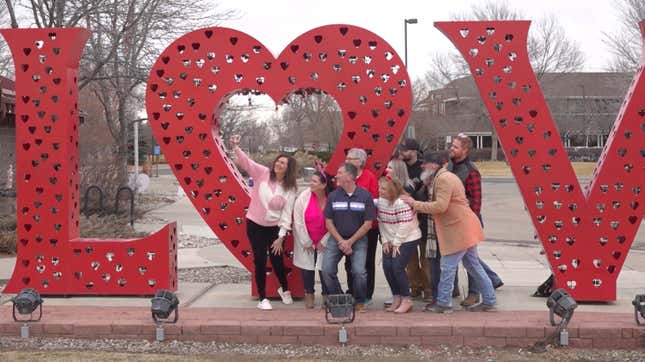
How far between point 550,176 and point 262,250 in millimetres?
2930

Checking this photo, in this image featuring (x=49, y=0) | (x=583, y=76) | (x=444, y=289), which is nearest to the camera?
(x=444, y=289)

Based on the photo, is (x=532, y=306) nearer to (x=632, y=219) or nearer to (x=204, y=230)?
(x=632, y=219)

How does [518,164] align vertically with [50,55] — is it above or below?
below

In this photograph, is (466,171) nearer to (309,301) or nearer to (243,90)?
(309,301)

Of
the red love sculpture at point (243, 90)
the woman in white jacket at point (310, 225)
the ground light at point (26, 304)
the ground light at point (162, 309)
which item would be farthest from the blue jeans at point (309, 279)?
the ground light at point (26, 304)

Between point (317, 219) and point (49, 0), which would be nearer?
point (317, 219)

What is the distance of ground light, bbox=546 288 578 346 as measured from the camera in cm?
619

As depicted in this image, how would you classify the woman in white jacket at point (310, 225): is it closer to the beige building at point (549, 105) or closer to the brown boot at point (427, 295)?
the brown boot at point (427, 295)

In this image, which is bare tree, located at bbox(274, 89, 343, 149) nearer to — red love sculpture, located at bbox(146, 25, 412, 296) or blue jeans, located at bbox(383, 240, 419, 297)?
red love sculpture, located at bbox(146, 25, 412, 296)

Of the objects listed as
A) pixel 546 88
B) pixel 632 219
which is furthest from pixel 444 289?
pixel 546 88

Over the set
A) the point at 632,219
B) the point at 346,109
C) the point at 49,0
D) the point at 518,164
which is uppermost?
the point at 49,0

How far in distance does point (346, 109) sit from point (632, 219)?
119 inches

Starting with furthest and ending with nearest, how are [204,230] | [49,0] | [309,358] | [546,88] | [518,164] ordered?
[546,88] < [49,0] < [204,230] < [518,164] < [309,358]

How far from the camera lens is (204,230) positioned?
15.1 meters
